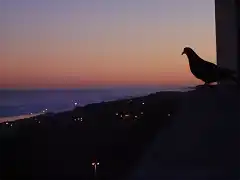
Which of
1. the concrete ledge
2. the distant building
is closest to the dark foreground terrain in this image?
the concrete ledge

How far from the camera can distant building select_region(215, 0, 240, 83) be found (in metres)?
7.09

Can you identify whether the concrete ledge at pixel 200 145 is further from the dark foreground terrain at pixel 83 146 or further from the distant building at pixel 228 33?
the distant building at pixel 228 33

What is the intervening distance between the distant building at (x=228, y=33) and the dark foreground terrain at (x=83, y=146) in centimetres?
168

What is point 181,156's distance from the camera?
3623 millimetres

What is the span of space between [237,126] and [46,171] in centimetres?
153

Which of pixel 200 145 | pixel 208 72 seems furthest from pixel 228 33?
pixel 200 145

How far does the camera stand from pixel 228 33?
24.6ft

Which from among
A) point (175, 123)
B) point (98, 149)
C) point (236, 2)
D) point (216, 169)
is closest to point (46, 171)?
point (98, 149)

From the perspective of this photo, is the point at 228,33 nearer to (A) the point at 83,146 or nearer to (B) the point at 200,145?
(A) the point at 83,146

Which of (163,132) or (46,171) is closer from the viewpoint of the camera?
(46,171)

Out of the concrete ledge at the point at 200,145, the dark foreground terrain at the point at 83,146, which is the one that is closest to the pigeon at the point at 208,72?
the dark foreground terrain at the point at 83,146

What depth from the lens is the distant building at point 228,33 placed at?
279 inches

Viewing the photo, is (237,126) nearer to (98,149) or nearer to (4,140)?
(98,149)

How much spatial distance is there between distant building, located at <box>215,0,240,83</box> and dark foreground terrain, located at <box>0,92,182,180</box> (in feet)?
5.50
